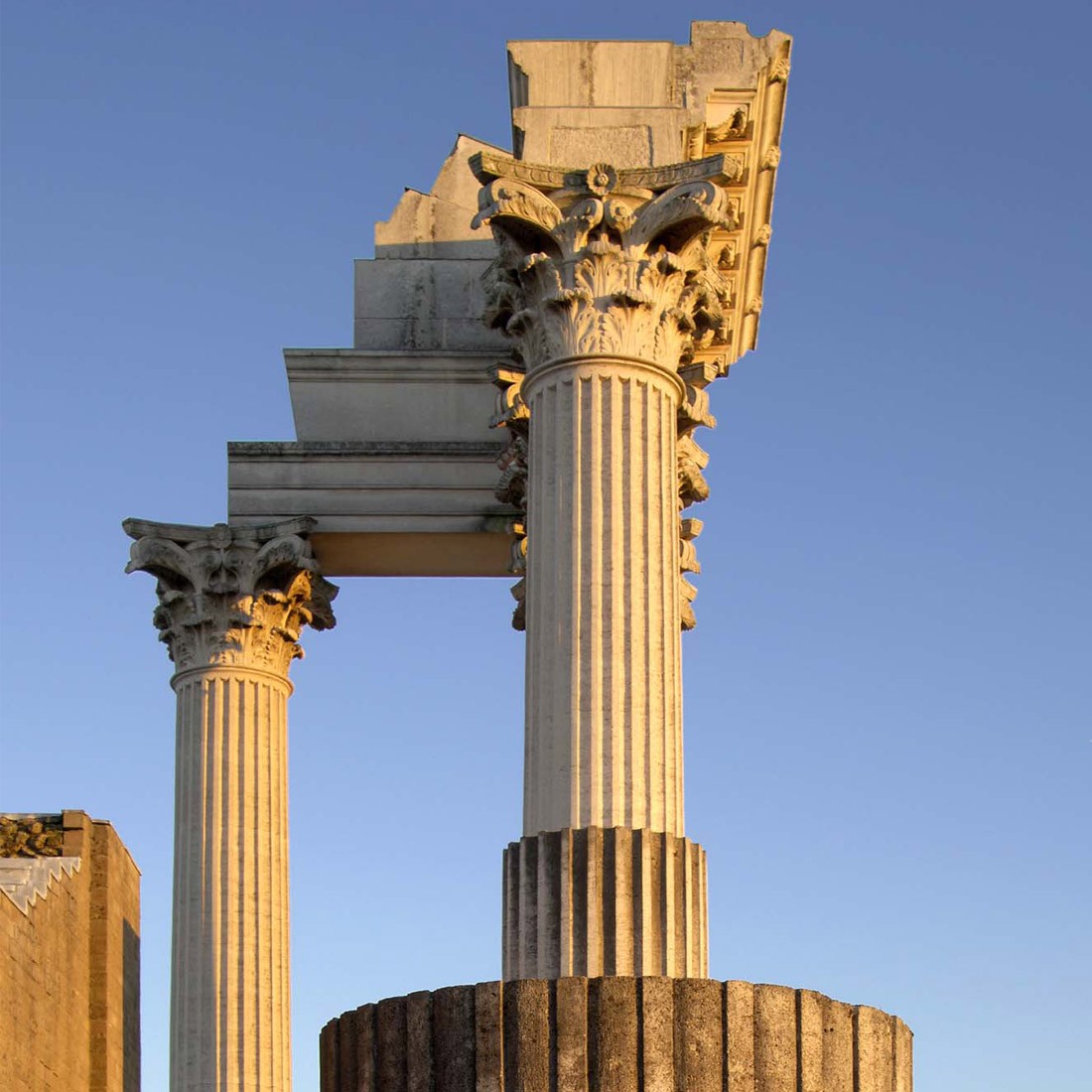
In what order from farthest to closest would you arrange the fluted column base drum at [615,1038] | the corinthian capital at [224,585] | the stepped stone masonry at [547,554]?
the corinthian capital at [224,585]
the stepped stone masonry at [547,554]
the fluted column base drum at [615,1038]

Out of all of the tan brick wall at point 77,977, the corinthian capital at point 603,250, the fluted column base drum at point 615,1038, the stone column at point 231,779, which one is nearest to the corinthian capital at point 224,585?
the stone column at point 231,779

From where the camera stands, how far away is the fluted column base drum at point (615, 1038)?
13430 mm

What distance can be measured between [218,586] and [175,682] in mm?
1451

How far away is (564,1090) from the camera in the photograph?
43.9 feet

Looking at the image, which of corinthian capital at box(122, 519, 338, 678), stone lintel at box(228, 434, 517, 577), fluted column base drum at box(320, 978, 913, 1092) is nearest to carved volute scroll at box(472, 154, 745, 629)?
stone lintel at box(228, 434, 517, 577)

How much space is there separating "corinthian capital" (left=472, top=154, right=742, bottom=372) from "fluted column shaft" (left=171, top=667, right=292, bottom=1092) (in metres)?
8.68

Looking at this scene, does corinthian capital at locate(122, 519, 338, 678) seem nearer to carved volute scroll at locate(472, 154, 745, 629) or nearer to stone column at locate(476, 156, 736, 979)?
stone column at locate(476, 156, 736, 979)

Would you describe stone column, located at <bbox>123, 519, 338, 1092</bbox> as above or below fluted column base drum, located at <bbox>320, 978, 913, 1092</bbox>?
above

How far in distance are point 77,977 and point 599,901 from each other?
19651 millimetres

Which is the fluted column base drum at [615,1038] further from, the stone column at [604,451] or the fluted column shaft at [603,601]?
the fluted column shaft at [603,601]

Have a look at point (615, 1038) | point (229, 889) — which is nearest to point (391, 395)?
point (229, 889)

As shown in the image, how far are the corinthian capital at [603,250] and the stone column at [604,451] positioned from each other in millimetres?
21

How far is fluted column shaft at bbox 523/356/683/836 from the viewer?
2444cm

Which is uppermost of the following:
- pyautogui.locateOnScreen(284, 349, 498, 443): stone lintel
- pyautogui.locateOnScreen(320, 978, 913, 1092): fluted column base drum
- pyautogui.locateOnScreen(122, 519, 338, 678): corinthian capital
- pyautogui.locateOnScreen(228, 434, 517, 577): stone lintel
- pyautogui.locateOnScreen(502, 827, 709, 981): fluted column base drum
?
pyautogui.locateOnScreen(284, 349, 498, 443): stone lintel
